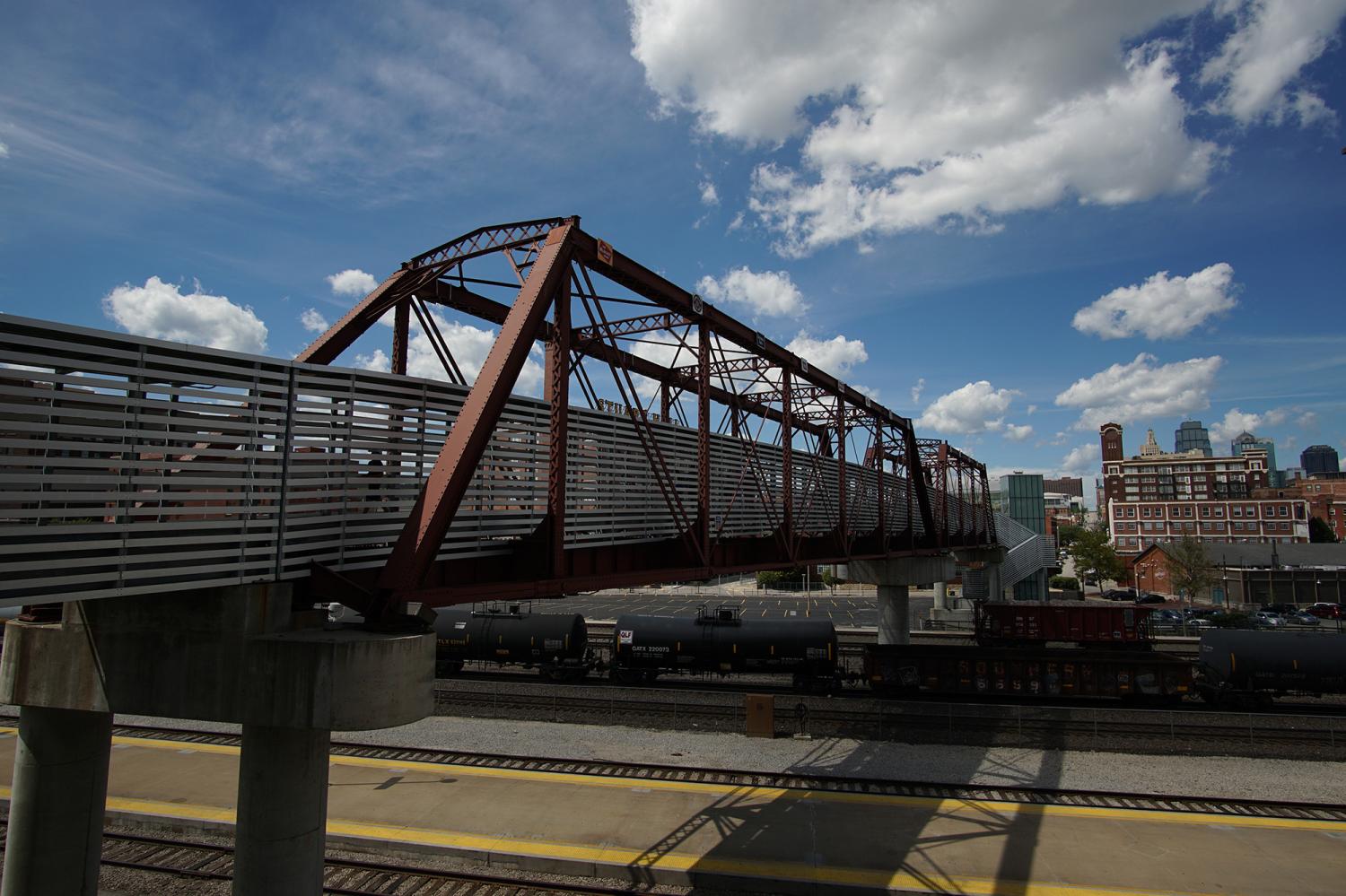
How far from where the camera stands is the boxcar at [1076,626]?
34.4m

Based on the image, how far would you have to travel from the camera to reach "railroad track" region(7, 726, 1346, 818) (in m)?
15.8

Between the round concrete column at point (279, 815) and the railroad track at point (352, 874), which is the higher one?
the round concrete column at point (279, 815)

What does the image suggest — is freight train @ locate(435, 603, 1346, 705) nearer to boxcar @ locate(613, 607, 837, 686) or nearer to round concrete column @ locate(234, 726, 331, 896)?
boxcar @ locate(613, 607, 837, 686)

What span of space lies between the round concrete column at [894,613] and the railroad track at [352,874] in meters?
28.6

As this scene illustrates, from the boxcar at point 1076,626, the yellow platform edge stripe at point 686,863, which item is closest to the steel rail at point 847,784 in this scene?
the yellow platform edge stripe at point 686,863

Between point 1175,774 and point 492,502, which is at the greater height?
point 492,502

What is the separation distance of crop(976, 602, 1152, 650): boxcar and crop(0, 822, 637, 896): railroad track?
1158 inches

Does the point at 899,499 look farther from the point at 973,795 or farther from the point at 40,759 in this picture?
the point at 40,759

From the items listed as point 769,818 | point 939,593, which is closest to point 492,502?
point 769,818

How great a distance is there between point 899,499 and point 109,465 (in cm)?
3608

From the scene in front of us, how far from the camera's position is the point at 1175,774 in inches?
714

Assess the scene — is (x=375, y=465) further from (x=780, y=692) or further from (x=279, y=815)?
(x=780, y=692)

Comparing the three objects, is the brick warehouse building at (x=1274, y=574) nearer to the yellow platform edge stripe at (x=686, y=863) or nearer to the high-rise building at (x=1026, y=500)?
the high-rise building at (x=1026, y=500)

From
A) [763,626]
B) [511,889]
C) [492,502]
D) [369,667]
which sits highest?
[492,502]
